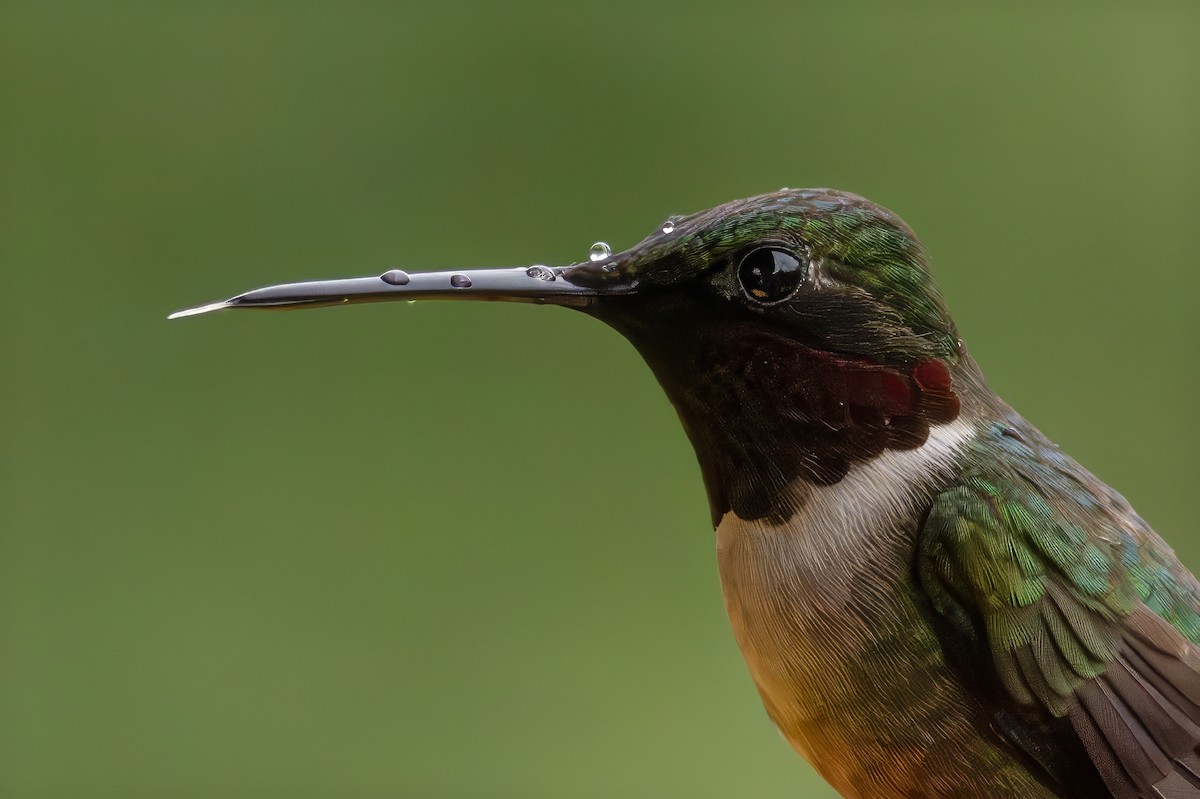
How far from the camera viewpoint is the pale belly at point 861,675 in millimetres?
862

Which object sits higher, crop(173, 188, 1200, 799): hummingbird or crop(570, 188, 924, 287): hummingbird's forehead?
crop(570, 188, 924, 287): hummingbird's forehead

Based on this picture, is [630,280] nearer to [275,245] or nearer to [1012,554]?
[1012,554]

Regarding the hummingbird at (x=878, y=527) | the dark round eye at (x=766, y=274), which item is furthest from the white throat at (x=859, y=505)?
the dark round eye at (x=766, y=274)

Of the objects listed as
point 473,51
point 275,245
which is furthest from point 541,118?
point 275,245

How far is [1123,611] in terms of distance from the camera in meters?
0.89

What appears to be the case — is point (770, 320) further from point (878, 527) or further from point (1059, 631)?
point (1059, 631)

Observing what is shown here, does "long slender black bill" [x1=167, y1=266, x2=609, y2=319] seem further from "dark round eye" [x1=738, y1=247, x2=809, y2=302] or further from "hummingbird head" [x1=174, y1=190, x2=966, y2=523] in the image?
"dark round eye" [x1=738, y1=247, x2=809, y2=302]

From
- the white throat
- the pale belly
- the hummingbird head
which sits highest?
the hummingbird head

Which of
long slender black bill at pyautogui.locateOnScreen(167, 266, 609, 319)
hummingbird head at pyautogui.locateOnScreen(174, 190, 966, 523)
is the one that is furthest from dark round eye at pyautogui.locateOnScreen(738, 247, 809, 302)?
long slender black bill at pyautogui.locateOnScreen(167, 266, 609, 319)

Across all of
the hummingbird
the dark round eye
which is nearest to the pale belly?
the hummingbird

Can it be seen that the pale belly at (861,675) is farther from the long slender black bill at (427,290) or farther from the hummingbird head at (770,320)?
the long slender black bill at (427,290)

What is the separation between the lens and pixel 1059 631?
0.87 metres

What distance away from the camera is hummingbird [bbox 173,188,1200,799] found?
86 cm

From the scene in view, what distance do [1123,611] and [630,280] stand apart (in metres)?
0.46
